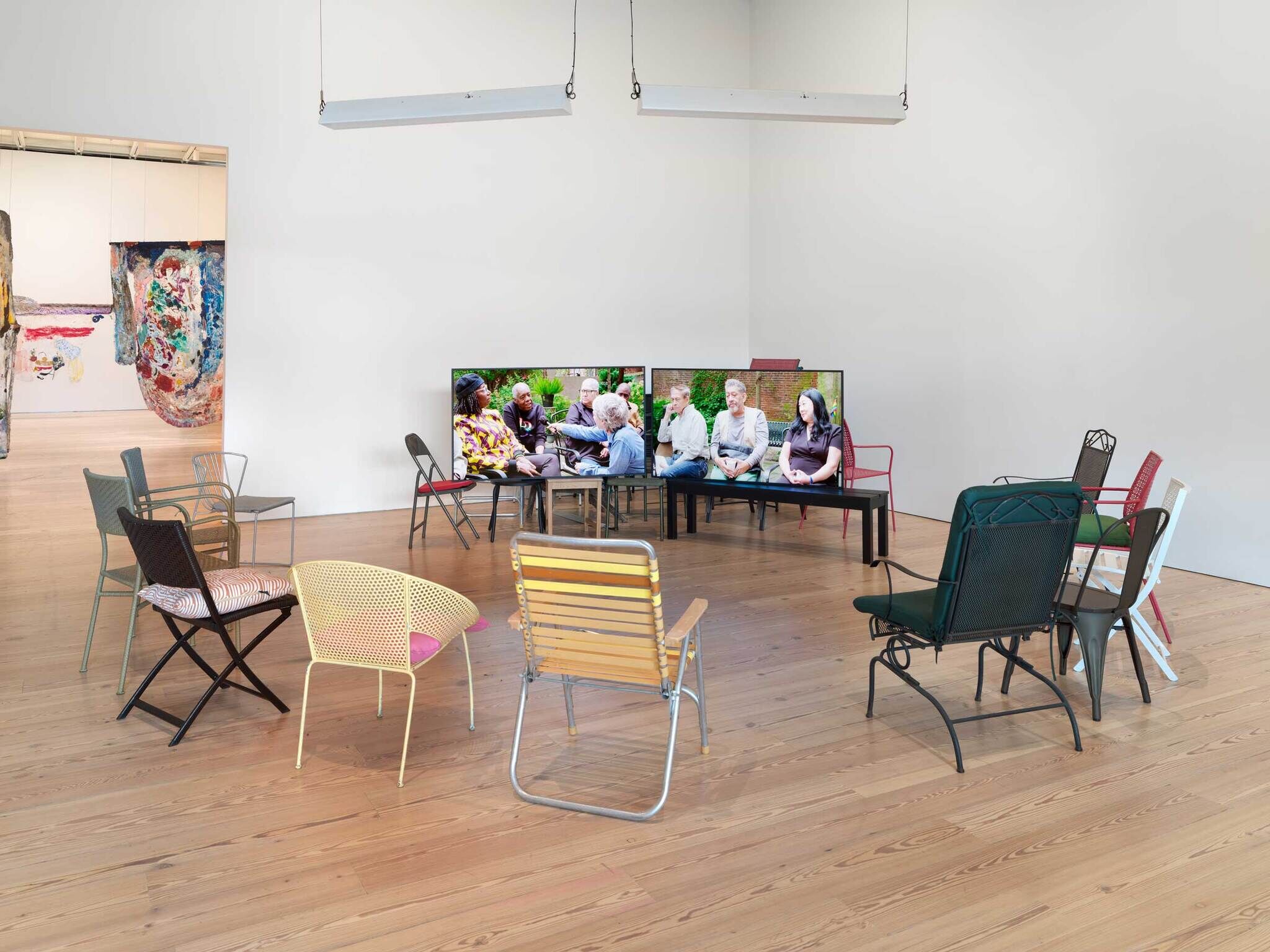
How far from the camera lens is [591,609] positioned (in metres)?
3.35

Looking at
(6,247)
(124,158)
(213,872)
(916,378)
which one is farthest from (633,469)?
(124,158)

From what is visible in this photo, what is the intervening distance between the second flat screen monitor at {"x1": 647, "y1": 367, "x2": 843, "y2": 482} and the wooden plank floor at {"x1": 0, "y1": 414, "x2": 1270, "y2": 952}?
87.8 inches

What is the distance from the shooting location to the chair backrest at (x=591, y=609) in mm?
3230

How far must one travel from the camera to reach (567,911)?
283 cm

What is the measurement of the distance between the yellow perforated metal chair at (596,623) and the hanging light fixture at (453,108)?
3716 millimetres

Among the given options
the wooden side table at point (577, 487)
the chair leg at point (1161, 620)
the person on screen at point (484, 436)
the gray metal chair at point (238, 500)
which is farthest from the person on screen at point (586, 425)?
the chair leg at point (1161, 620)

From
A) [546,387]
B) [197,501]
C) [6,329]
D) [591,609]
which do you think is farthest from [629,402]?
[6,329]

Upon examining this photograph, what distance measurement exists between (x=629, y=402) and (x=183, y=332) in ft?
22.2

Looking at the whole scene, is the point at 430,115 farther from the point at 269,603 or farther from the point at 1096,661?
the point at 1096,661

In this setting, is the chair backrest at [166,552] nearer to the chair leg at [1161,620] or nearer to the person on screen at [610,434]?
the person on screen at [610,434]

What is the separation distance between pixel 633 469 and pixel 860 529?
2017 mm

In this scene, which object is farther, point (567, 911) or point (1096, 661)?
point (1096, 661)

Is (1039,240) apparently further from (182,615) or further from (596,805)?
(182,615)

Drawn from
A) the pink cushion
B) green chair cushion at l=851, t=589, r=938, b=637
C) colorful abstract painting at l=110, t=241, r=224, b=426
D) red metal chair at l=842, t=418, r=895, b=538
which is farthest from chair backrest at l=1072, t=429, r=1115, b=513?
colorful abstract painting at l=110, t=241, r=224, b=426
